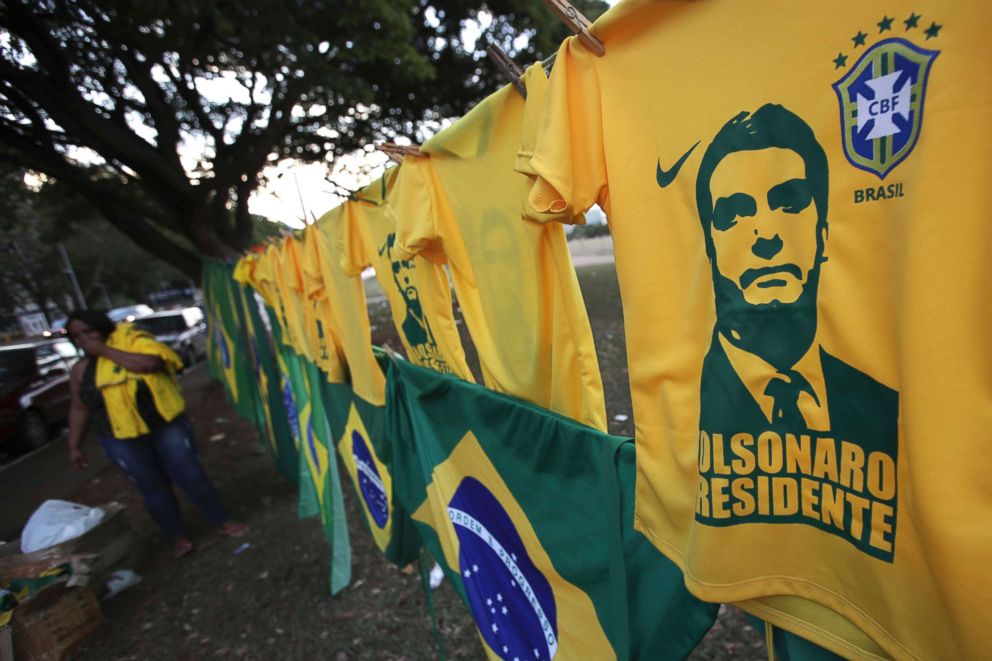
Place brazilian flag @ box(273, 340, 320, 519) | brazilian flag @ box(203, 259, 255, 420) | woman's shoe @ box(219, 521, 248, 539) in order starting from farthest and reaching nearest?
brazilian flag @ box(203, 259, 255, 420)
woman's shoe @ box(219, 521, 248, 539)
brazilian flag @ box(273, 340, 320, 519)

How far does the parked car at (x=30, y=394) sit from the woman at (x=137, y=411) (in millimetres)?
4968

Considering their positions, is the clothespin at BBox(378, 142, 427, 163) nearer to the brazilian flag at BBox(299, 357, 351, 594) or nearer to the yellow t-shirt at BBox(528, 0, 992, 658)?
the yellow t-shirt at BBox(528, 0, 992, 658)

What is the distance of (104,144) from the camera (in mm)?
6543

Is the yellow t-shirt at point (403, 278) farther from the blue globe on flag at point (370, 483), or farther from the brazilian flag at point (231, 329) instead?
the brazilian flag at point (231, 329)

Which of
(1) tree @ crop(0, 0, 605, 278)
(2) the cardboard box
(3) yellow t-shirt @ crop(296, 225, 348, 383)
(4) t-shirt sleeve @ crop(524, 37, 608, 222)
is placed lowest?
(2) the cardboard box

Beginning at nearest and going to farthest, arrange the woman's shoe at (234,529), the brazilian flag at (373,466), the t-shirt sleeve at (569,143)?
the t-shirt sleeve at (569,143) → the brazilian flag at (373,466) → the woman's shoe at (234,529)

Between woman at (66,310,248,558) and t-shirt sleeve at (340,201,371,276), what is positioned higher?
t-shirt sleeve at (340,201,371,276)

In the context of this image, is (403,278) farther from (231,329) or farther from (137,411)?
(231,329)

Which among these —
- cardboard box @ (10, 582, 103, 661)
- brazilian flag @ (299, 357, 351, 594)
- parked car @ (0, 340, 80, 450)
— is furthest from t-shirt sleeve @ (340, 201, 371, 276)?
parked car @ (0, 340, 80, 450)

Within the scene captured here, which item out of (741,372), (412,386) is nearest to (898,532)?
(741,372)

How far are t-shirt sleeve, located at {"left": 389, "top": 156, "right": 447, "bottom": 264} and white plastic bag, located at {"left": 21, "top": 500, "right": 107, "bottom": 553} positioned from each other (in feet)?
12.5

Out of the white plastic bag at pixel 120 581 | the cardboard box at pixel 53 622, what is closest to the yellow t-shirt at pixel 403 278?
the cardboard box at pixel 53 622

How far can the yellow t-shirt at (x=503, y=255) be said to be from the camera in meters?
1.20

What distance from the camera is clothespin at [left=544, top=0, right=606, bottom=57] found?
2.93 ft
